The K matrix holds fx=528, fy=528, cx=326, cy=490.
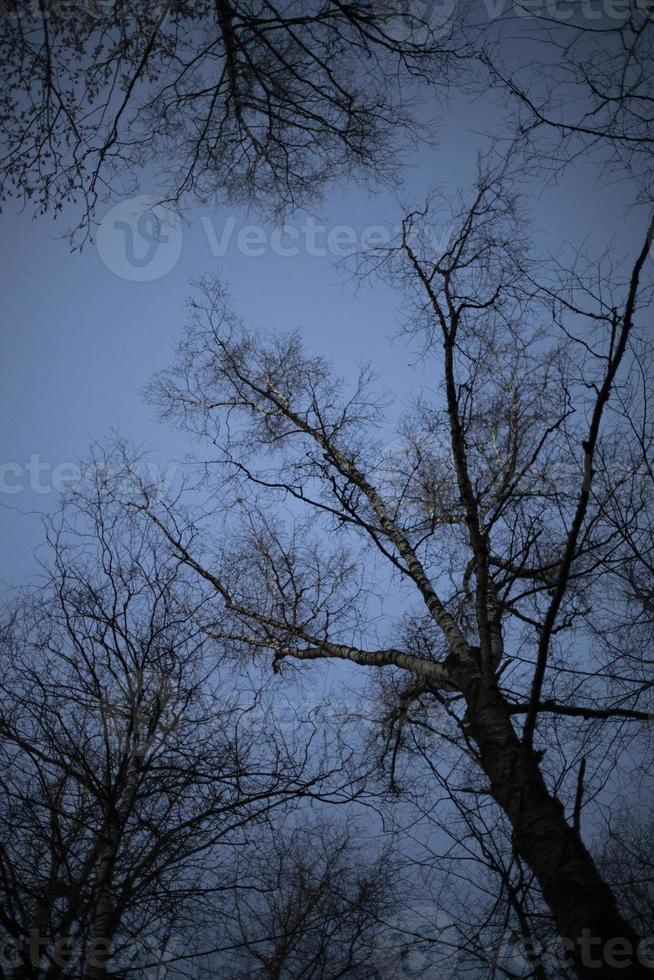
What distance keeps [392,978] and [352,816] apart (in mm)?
1556

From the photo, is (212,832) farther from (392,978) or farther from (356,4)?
(356,4)

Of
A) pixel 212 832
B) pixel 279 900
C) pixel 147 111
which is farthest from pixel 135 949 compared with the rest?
pixel 147 111

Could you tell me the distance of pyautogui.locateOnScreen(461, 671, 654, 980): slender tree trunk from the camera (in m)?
1.82

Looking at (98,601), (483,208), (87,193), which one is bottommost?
(98,601)

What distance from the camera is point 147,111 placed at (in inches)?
143

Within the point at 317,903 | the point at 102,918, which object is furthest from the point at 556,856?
the point at 317,903
